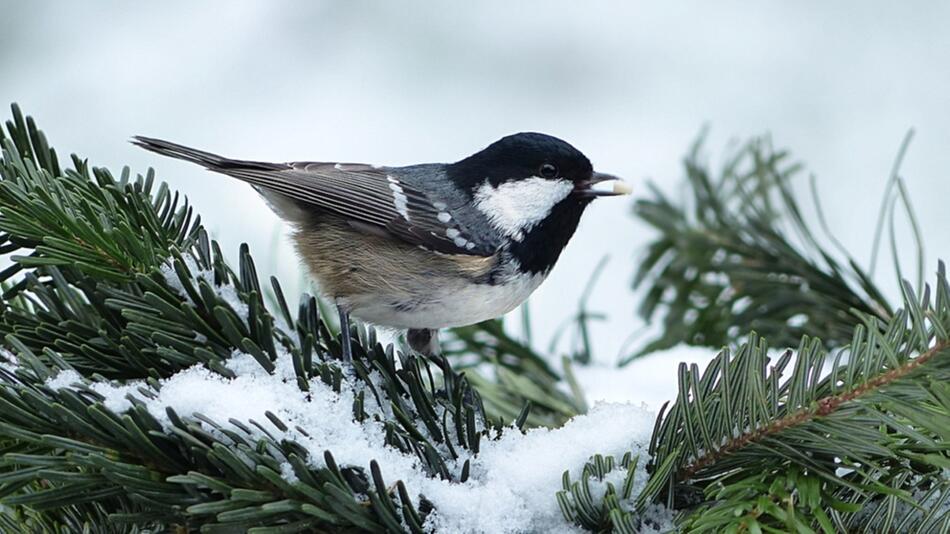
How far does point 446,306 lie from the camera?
143 cm

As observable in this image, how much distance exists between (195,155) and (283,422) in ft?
2.27

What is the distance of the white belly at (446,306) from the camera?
1.42 metres

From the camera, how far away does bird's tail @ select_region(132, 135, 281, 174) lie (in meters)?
1.33

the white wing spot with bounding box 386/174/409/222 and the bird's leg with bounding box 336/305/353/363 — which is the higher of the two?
the white wing spot with bounding box 386/174/409/222

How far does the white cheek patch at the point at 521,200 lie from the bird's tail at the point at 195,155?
1.09ft

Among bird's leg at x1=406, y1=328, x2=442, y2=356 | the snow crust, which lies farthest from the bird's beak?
the snow crust

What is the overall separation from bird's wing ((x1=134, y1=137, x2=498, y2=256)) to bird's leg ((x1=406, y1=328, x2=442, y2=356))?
0.40 feet

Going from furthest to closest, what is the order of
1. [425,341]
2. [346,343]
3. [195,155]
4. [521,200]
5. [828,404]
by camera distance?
[521,200]
[425,341]
[195,155]
[346,343]
[828,404]

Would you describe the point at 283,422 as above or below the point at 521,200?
below

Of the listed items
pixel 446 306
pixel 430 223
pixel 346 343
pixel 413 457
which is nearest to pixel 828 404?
pixel 413 457

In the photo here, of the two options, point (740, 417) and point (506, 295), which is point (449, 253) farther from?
point (740, 417)

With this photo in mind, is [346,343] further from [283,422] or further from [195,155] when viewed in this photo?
[195,155]

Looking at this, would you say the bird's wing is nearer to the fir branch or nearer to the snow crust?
the fir branch

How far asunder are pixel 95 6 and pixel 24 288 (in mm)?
2498
